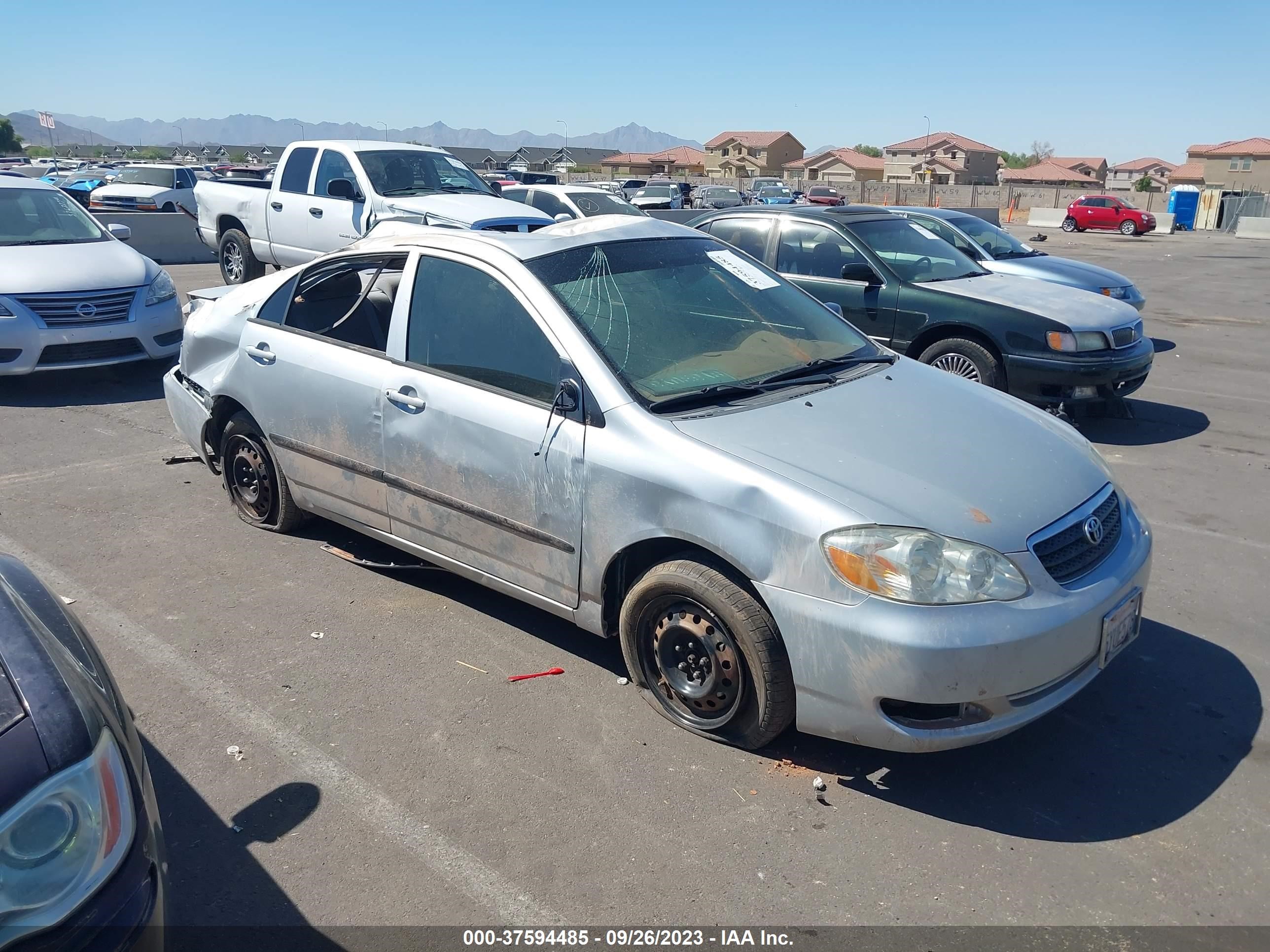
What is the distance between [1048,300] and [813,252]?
1.95m

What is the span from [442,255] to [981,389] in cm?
245

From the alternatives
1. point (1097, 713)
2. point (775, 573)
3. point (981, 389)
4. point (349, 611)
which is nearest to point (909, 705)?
point (775, 573)

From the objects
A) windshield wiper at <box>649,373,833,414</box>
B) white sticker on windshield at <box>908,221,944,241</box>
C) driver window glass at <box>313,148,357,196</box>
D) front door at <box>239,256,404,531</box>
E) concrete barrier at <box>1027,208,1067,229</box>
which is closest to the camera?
windshield wiper at <box>649,373,833,414</box>

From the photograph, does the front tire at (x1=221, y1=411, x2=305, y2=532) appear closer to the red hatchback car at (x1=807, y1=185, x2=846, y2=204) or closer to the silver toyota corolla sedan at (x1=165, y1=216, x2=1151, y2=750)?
the silver toyota corolla sedan at (x1=165, y1=216, x2=1151, y2=750)

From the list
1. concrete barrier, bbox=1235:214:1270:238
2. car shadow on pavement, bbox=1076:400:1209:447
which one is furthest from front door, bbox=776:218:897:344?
concrete barrier, bbox=1235:214:1270:238

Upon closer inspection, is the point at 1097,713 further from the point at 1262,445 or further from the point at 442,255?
the point at 1262,445

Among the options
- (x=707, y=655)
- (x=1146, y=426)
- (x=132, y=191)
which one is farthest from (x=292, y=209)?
(x=132, y=191)

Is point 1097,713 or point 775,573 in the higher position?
point 775,573

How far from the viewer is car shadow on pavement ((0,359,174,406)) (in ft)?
27.7

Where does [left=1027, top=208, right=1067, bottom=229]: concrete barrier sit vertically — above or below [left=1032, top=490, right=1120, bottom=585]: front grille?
above

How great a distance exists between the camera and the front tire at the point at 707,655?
10.7 ft

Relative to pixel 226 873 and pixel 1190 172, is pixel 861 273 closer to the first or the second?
pixel 226 873

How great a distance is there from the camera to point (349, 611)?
181 inches

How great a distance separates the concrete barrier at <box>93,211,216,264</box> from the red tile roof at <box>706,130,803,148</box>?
96.9 m
